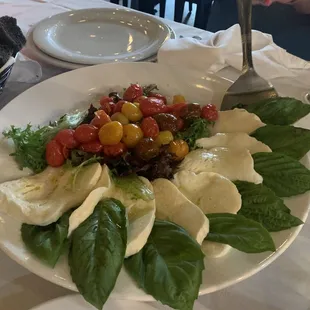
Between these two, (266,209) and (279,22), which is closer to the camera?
(266,209)

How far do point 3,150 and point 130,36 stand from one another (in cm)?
80

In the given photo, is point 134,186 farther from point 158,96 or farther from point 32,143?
point 158,96

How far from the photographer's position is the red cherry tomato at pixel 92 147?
41.1 inches

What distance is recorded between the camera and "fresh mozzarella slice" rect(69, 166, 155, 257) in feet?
2.55

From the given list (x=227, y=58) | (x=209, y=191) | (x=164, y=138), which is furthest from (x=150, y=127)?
(x=227, y=58)

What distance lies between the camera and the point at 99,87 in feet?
4.32

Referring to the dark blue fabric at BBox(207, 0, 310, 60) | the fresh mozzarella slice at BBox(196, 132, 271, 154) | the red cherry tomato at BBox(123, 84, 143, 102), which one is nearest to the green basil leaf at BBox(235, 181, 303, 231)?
the fresh mozzarella slice at BBox(196, 132, 271, 154)

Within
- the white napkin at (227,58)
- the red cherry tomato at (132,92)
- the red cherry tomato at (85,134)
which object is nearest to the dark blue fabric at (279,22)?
the white napkin at (227,58)

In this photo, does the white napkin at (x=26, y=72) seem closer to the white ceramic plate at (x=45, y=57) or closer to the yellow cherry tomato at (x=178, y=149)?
the white ceramic plate at (x=45, y=57)

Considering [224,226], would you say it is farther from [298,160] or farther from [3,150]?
[3,150]

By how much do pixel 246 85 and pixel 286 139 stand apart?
11.3 inches

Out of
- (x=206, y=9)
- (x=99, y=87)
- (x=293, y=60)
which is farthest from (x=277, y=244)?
(x=206, y=9)

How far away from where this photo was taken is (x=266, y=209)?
87 centimetres

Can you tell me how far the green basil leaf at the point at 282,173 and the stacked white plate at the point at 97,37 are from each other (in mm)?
647
